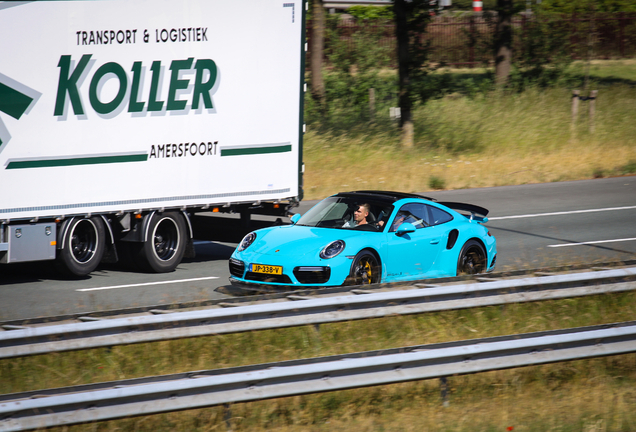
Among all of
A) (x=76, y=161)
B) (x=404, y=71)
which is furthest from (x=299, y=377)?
(x=404, y=71)

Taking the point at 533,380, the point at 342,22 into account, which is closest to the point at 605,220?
the point at 533,380

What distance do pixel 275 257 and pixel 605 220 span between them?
9.40 meters

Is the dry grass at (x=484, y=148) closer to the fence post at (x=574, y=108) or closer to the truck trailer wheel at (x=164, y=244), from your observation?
the fence post at (x=574, y=108)

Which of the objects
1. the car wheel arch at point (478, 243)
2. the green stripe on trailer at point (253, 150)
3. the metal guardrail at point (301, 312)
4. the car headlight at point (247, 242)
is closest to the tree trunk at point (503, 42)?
the green stripe on trailer at point (253, 150)

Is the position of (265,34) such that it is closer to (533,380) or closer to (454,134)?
(533,380)

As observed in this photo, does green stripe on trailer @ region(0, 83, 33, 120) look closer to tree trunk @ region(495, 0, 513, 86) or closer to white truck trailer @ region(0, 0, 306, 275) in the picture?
white truck trailer @ region(0, 0, 306, 275)

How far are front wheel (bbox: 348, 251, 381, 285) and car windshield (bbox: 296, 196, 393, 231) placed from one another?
0.46m

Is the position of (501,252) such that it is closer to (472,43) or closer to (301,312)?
(301,312)

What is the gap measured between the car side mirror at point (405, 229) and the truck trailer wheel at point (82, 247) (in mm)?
4356

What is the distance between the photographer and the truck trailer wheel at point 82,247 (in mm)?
11320

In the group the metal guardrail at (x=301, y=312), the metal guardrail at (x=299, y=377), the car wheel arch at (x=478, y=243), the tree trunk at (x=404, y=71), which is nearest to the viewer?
the metal guardrail at (x=299, y=377)

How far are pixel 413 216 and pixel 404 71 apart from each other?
15.7 m

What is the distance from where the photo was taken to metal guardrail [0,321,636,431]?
513 centimetres

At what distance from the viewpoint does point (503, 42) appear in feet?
98.3
